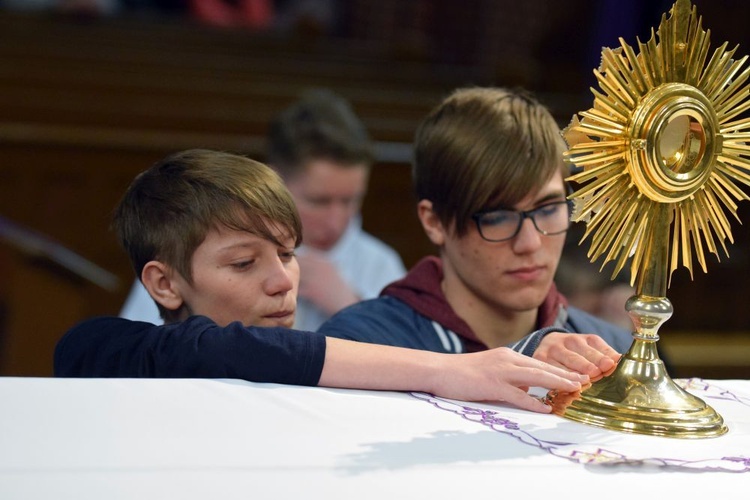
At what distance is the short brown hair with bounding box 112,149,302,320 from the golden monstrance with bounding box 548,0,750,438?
57 centimetres

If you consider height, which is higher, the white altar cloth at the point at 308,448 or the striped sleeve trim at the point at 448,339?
the striped sleeve trim at the point at 448,339

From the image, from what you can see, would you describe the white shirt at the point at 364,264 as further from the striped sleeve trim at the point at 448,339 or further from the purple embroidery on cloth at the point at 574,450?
the purple embroidery on cloth at the point at 574,450

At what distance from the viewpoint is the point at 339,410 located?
1.31 metres

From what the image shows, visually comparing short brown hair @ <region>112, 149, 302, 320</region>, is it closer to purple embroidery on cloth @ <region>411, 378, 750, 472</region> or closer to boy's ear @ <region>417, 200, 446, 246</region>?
boy's ear @ <region>417, 200, 446, 246</region>

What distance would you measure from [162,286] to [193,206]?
146mm

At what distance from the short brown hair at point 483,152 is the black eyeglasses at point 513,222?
0.02 m

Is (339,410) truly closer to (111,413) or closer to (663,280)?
(111,413)

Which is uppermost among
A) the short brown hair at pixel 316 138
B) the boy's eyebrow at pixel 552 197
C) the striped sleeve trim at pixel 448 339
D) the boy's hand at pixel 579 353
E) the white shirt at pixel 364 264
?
the short brown hair at pixel 316 138

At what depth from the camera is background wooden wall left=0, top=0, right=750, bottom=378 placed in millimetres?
4176

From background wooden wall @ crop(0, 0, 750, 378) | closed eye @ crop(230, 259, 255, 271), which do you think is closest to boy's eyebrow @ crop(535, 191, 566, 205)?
closed eye @ crop(230, 259, 255, 271)

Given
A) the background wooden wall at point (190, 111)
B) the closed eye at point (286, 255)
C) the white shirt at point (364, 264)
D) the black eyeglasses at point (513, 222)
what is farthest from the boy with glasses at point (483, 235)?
the background wooden wall at point (190, 111)

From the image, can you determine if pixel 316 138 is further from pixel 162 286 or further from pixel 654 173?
pixel 654 173

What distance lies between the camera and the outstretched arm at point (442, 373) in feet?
Answer: 4.56

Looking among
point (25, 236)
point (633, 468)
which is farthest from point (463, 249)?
point (25, 236)
